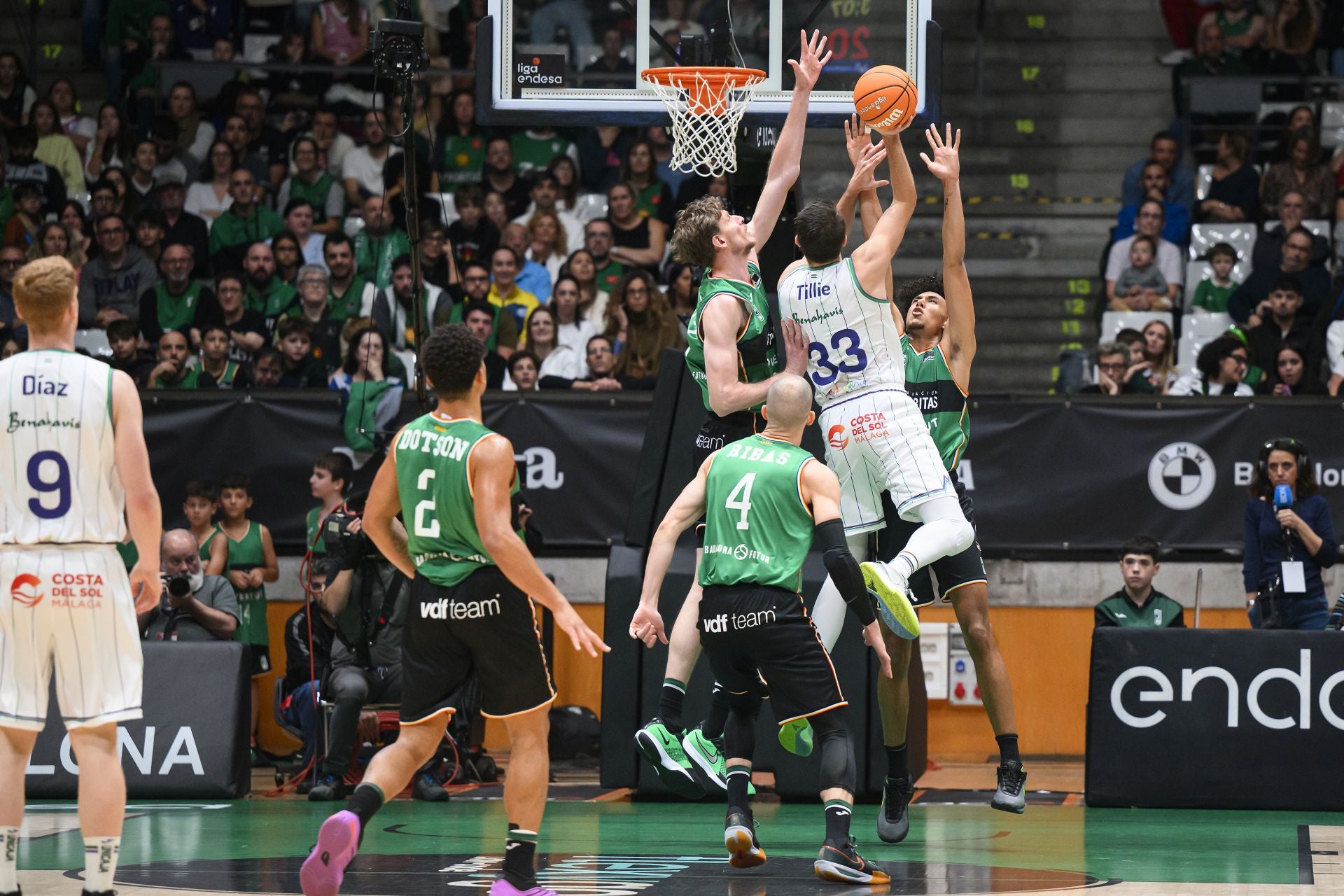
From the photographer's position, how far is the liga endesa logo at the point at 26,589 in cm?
628

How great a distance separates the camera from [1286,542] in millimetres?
12172

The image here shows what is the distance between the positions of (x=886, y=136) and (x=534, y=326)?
6.18m

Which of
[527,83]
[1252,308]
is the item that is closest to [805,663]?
[527,83]

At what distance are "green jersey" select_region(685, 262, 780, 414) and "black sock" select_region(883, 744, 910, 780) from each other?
1.83m

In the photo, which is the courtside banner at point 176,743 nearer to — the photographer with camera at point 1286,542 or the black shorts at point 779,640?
the black shorts at point 779,640

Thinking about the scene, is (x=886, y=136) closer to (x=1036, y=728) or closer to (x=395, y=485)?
(x=395, y=485)

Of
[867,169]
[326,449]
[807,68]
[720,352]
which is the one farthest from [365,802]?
[326,449]

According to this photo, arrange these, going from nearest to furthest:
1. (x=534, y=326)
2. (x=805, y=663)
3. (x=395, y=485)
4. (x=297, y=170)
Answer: (x=395, y=485) → (x=805, y=663) → (x=534, y=326) → (x=297, y=170)

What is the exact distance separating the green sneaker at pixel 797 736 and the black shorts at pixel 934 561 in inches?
53.8

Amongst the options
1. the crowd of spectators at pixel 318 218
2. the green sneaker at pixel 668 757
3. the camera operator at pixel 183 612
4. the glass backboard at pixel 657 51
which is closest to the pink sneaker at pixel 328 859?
the green sneaker at pixel 668 757

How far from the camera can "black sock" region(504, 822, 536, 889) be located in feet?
22.7

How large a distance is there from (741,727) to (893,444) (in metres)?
1.53

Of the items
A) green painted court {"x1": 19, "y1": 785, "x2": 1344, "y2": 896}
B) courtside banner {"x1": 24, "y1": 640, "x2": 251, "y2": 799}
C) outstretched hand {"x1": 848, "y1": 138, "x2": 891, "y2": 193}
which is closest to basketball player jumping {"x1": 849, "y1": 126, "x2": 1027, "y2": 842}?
outstretched hand {"x1": 848, "y1": 138, "x2": 891, "y2": 193}

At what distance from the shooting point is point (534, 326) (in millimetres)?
14523
